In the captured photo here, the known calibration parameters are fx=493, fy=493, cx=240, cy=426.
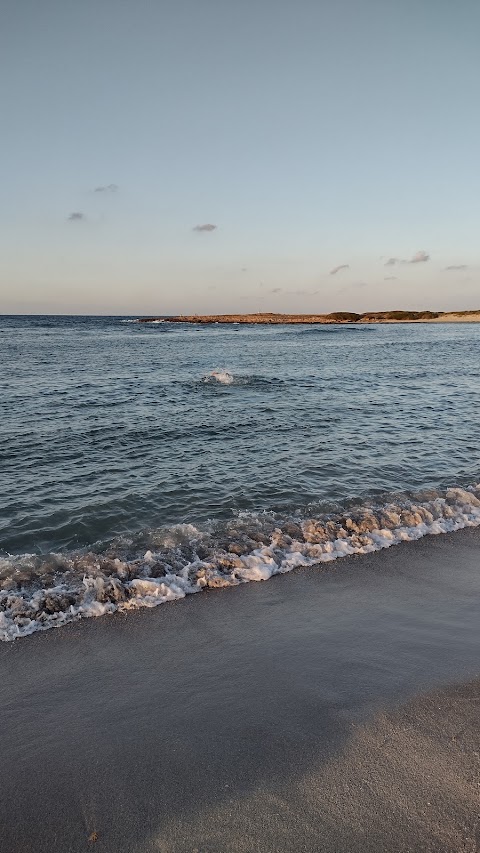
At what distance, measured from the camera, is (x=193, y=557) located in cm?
732

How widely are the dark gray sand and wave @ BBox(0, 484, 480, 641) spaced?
37 cm

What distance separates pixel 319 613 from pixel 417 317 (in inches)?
6187

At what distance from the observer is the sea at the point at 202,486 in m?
6.85

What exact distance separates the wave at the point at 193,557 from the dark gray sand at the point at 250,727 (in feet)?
1.20

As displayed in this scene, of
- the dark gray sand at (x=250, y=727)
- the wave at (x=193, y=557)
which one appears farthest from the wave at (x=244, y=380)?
the dark gray sand at (x=250, y=727)

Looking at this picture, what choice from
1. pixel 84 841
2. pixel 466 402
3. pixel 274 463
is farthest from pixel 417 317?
pixel 84 841

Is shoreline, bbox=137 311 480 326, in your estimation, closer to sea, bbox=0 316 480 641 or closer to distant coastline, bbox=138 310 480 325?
distant coastline, bbox=138 310 480 325

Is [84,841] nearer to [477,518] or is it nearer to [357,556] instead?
[357,556]

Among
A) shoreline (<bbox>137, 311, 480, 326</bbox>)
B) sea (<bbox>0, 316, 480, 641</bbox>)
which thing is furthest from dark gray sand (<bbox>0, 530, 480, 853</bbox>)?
shoreline (<bbox>137, 311, 480, 326</bbox>)

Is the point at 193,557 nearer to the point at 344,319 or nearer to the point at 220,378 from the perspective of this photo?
the point at 220,378

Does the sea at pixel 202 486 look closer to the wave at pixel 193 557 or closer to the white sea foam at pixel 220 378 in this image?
the wave at pixel 193 557

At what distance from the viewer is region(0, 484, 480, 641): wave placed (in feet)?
20.0

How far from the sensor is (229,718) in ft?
13.9

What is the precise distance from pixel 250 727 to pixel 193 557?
3.33 m
